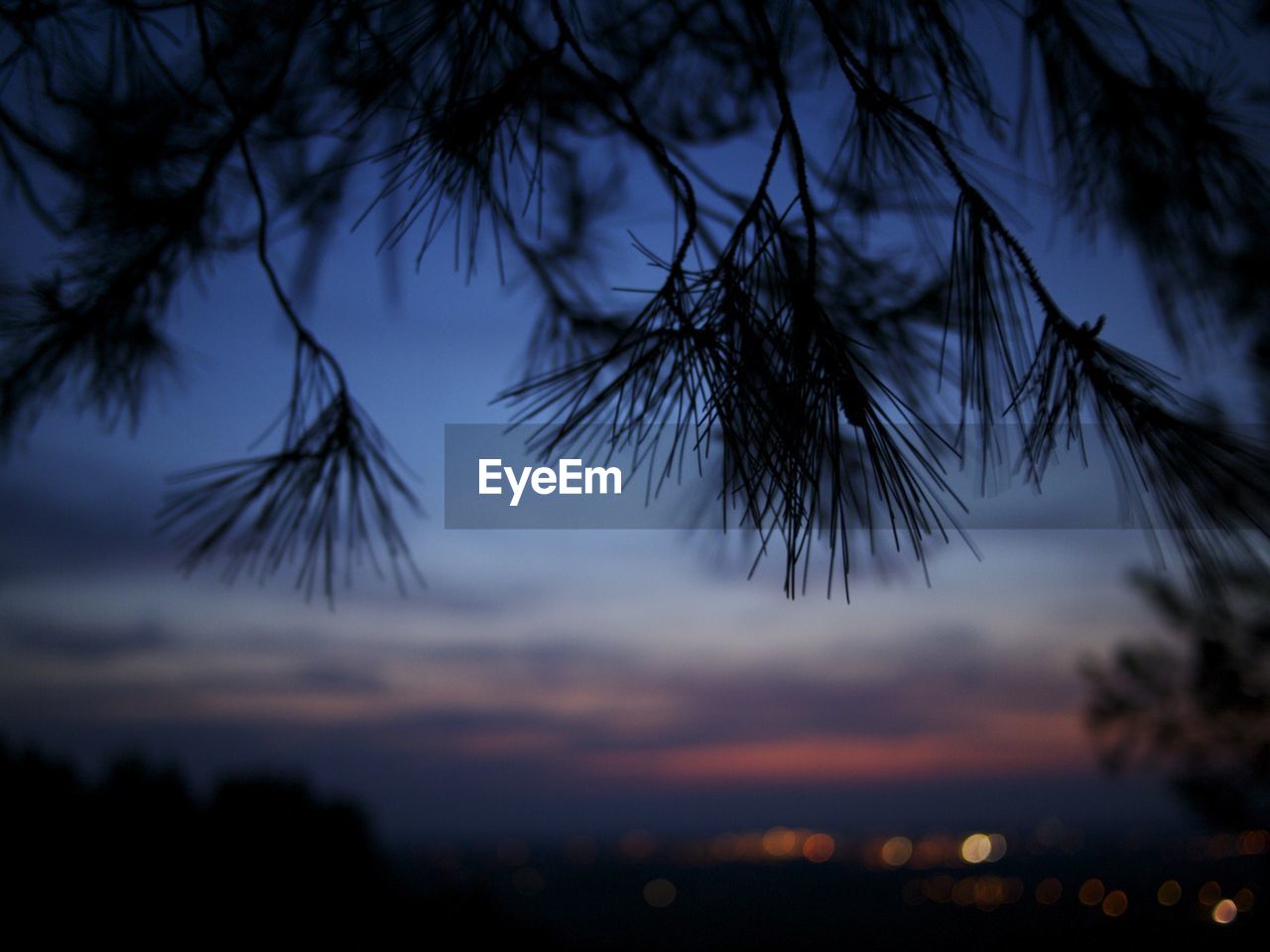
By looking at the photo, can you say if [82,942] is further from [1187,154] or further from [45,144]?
[1187,154]

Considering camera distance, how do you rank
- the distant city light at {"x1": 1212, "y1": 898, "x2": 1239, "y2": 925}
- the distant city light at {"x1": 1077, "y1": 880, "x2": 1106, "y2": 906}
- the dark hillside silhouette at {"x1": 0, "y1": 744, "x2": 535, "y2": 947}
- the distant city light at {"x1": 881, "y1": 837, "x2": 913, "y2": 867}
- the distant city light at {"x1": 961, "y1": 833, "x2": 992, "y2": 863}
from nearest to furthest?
the dark hillside silhouette at {"x1": 0, "y1": 744, "x2": 535, "y2": 947}, the distant city light at {"x1": 1212, "y1": 898, "x2": 1239, "y2": 925}, the distant city light at {"x1": 1077, "y1": 880, "x2": 1106, "y2": 906}, the distant city light at {"x1": 961, "y1": 833, "x2": 992, "y2": 863}, the distant city light at {"x1": 881, "y1": 837, "x2": 913, "y2": 867}

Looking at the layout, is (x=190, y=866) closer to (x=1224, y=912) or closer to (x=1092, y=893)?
(x=1224, y=912)

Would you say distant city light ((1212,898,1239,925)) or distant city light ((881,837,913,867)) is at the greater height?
distant city light ((1212,898,1239,925))

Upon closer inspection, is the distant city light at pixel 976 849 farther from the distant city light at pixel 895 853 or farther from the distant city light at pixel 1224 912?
the distant city light at pixel 1224 912

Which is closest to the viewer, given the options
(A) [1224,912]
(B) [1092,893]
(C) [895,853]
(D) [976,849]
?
(A) [1224,912]

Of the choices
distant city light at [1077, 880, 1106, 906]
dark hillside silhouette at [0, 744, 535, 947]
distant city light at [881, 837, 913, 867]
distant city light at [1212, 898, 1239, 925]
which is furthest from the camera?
distant city light at [881, 837, 913, 867]

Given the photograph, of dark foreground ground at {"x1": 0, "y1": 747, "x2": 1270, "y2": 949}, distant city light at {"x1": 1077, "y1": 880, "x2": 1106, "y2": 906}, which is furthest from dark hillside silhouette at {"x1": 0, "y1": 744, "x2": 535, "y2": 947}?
distant city light at {"x1": 1077, "y1": 880, "x2": 1106, "y2": 906}

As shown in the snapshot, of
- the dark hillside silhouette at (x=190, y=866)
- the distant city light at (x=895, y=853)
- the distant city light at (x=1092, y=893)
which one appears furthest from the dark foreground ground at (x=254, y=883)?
the distant city light at (x=895, y=853)

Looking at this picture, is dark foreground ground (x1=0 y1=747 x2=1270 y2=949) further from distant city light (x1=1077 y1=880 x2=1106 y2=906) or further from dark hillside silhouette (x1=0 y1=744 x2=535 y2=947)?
distant city light (x1=1077 y1=880 x2=1106 y2=906)

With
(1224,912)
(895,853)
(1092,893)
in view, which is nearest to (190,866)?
(1224,912)

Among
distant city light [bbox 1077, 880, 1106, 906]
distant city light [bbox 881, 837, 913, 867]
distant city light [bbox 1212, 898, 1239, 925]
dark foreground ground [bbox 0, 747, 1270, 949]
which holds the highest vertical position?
→ dark foreground ground [bbox 0, 747, 1270, 949]

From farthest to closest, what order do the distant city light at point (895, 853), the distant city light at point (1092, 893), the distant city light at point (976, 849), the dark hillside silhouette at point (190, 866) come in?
the distant city light at point (895, 853), the distant city light at point (976, 849), the distant city light at point (1092, 893), the dark hillside silhouette at point (190, 866)

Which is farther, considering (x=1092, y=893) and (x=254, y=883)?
(x=1092, y=893)
